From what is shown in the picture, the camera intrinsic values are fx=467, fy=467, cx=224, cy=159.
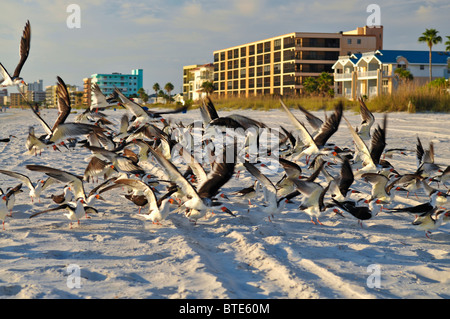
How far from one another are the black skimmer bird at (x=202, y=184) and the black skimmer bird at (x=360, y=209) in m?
1.87

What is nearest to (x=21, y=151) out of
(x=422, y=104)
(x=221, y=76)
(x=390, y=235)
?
(x=390, y=235)

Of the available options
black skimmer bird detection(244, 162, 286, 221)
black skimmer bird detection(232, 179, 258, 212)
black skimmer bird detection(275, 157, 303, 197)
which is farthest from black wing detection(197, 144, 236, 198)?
black skimmer bird detection(275, 157, 303, 197)

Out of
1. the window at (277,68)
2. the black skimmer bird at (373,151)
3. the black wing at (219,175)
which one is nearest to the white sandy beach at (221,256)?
the black wing at (219,175)

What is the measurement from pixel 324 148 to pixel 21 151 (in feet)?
35.1

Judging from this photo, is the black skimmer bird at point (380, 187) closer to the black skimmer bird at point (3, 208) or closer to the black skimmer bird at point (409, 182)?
the black skimmer bird at point (409, 182)

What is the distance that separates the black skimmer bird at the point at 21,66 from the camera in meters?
13.6

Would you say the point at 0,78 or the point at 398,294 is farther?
the point at 0,78

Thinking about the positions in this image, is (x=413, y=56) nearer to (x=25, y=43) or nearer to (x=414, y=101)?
(x=414, y=101)

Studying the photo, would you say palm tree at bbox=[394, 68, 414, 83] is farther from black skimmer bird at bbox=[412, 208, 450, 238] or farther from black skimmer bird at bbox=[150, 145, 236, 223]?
black skimmer bird at bbox=[150, 145, 236, 223]

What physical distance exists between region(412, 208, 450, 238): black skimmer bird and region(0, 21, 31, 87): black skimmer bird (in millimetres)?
11764

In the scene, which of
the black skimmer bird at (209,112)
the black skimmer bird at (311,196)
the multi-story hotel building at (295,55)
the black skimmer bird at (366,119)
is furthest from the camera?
the multi-story hotel building at (295,55)

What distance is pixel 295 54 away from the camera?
72.6m

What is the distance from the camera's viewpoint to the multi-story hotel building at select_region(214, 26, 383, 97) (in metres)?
72.6

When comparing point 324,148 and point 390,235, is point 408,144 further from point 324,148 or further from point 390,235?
point 390,235
